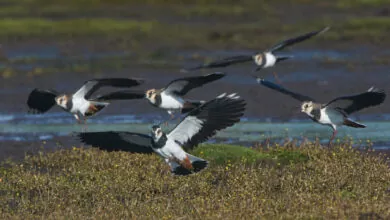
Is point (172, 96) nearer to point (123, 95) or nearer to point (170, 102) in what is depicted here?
point (170, 102)

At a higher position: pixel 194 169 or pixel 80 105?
pixel 80 105

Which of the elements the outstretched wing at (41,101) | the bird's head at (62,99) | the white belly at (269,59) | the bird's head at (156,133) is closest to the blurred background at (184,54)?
the outstretched wing at (41,101)

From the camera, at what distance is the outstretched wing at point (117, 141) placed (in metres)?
9.66

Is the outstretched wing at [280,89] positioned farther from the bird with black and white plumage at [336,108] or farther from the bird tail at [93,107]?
the bird tail at [93,107]

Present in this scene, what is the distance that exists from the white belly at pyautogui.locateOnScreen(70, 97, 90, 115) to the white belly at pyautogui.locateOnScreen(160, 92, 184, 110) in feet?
4.05

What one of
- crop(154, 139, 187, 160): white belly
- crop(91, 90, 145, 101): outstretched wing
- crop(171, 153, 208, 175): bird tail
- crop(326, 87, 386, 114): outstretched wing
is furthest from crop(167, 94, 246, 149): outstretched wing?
crop(91, 90, 145, 101): outstretched wing

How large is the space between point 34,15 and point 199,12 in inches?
248

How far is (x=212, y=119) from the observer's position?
374 inches

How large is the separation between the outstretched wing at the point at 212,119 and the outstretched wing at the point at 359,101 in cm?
206

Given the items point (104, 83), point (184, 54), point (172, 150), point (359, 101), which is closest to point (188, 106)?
point (104, 83)

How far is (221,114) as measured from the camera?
952 centimetres

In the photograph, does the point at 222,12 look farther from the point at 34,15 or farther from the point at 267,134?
the point at 267,134

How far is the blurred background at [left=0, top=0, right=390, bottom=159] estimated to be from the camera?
15.4 meters

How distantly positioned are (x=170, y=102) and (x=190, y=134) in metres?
2.93
